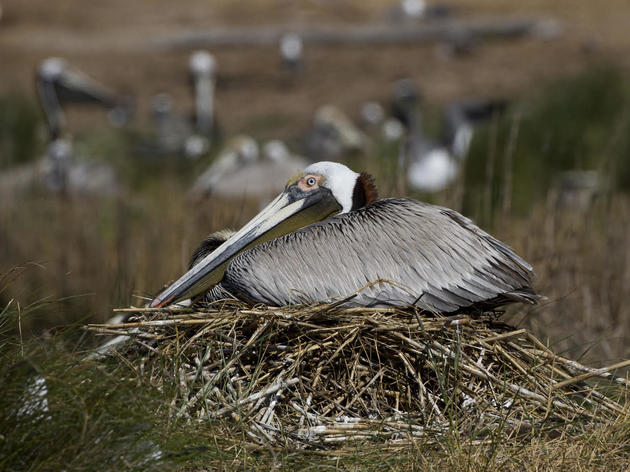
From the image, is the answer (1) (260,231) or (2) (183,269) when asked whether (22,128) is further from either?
(1) (260,231)

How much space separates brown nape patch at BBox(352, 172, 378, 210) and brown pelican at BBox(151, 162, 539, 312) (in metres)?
0.24

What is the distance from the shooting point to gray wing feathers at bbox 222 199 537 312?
3645mm

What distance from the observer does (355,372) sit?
345 cm

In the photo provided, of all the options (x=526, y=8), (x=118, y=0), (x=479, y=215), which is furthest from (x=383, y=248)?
(x=118, y=0)

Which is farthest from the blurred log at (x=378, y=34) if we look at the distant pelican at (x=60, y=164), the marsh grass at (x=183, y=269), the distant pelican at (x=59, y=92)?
the marsh grass at (x=183, y=269)

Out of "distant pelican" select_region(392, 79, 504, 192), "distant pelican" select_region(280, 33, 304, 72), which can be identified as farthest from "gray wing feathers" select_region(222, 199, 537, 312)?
"distant pelican" select_region(280, 33, 304, 72)

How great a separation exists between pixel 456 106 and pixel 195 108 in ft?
29.5

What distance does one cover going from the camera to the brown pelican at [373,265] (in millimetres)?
3648

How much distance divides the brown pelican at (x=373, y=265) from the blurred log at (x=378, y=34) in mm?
22987

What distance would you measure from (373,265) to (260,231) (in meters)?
0.64

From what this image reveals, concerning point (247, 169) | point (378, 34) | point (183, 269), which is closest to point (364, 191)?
point (183, 269)

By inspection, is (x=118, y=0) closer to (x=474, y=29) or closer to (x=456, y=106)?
(x=474, y=29)

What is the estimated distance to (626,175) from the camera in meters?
9.45

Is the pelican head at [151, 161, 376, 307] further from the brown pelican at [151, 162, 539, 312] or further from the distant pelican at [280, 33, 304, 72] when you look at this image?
the distant pelican at [280, 33, 304, 72]
